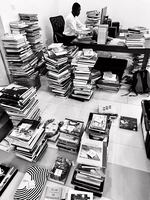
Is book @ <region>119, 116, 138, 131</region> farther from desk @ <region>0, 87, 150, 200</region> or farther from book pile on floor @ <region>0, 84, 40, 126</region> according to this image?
book pile on floor @ <region>0, 84, 40, 126</region>

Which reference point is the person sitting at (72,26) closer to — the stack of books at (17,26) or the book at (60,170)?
the stack of books at (17,26)

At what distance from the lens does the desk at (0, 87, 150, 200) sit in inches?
61.1

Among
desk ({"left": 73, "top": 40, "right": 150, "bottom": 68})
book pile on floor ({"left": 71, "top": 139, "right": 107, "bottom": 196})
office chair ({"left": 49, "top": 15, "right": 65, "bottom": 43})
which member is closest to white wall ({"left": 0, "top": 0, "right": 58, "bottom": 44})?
office chair ({"left": 49, "top": 15, "right": 65, "bottom": 43})

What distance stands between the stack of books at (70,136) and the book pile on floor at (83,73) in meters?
1.01

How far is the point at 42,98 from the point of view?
296 centimetres

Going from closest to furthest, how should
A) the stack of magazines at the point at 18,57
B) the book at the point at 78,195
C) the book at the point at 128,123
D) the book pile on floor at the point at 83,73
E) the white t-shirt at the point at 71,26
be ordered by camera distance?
1. the book at the point at 78,195
2. the book at the point at 128,123
3. the stack of magazines at the point at 18,57
4. the book pile on floor at the point at 83,73
5. the white t-shirt at the point at 71,26

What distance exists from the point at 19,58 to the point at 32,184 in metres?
1.87

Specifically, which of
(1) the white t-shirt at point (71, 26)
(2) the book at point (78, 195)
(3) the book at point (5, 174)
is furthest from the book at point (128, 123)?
(1) the white t-shirt at point (71, 26)

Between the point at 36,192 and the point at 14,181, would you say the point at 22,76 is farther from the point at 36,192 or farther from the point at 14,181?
the point at 36,192

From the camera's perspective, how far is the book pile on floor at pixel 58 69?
266cm

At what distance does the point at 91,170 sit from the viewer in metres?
1.45

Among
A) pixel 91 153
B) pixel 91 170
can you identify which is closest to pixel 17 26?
pixel 91 153

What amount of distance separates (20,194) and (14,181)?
0.19 m

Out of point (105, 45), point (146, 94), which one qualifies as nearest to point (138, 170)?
point (146, 94)
